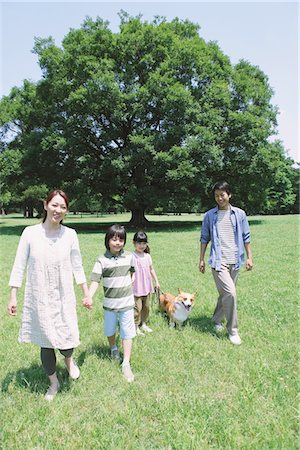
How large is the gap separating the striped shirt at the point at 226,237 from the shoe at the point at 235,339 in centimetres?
107

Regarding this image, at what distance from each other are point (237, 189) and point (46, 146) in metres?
15.6

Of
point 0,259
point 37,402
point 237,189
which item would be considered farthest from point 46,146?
point 37,402

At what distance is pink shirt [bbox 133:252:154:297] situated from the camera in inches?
212

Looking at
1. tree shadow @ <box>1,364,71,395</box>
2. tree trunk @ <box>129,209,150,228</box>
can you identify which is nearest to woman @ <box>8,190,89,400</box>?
tree shadow @ <box>1,364,71,395</box>

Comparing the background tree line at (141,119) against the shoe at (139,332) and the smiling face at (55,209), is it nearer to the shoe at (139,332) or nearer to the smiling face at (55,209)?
the shoe at (139,332)

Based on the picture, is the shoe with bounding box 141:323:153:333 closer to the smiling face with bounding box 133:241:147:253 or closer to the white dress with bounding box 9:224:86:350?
the smiling face with bounding box 133:241:147:253

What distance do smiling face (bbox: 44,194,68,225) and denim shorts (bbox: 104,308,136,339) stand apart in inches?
56.6

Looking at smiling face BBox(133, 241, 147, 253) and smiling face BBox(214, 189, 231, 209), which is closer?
smiling face BBox(214, 189, 231, 209)

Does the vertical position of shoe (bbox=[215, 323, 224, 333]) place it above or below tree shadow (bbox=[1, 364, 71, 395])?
below

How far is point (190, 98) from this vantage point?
74.4ft

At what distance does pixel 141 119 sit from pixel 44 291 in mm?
22049

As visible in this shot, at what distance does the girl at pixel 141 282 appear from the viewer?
5379 mm

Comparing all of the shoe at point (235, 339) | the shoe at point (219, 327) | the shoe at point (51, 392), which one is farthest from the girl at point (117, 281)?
the shoe at point (219, 327)

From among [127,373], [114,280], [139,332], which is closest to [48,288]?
[114,280]
